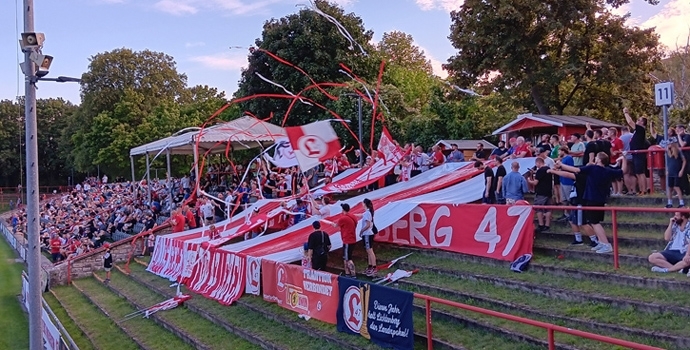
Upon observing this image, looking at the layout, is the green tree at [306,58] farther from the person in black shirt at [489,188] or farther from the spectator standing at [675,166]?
the spectator standing at [675,166]

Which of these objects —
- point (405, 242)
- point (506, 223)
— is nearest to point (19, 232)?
point (405, 242)

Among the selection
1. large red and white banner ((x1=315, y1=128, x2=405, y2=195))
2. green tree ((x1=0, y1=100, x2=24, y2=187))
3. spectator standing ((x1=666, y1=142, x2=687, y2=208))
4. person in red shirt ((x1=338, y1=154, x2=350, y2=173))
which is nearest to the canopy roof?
person in red shirt ((x1=338, y1=154, x2=350, y2=173))

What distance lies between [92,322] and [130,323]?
199cm

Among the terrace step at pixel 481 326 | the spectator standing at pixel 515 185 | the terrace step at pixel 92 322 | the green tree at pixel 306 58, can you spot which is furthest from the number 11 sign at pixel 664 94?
the green tree at pixel 306 58

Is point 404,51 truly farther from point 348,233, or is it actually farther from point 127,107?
point 348,233

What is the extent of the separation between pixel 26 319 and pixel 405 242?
14.2 metres

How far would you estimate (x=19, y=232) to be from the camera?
1650 inches

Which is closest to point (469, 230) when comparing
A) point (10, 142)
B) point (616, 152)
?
point (616, 152)

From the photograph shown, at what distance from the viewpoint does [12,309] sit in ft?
74.5

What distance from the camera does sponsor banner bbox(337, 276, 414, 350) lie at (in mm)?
9001

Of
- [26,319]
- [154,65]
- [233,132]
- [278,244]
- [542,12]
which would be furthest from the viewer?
A: [154,65]

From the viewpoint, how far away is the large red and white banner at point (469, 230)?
11.3m

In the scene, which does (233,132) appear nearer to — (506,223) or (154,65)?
(506,223)

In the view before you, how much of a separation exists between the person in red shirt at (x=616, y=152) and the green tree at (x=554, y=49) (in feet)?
42.7
